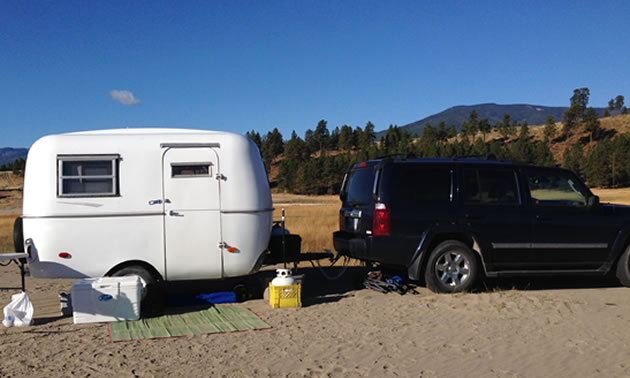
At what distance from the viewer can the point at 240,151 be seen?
26.5ft

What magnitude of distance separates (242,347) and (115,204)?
2.99 meters

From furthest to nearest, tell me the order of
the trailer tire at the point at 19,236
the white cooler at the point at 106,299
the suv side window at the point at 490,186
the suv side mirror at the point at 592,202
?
1. the suv side mirror at the point at 592,202
2. the suv side window at the point at 490,186
3. the trailer tire at the point at 19,236
4. the white cooler at the point at 106,299

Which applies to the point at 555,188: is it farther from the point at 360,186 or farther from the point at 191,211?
the point at 191,211

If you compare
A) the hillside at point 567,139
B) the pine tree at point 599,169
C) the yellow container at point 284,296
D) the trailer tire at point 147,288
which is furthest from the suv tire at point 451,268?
the hillside at point 567,139

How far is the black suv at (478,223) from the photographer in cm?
850

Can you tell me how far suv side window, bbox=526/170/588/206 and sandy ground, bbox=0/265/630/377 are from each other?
1518 mm

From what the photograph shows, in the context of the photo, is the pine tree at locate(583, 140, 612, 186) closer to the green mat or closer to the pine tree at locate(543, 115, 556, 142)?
the pine tree at locate(543, 115, 556, 142)

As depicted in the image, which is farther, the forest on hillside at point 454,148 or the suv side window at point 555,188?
the forest on hillside at point 454,148

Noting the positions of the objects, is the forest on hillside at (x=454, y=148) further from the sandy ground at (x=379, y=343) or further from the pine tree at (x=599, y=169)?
the sandy ground at (x=379, y=343)

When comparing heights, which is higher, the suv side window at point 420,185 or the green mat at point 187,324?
the suv side window at point 420,185

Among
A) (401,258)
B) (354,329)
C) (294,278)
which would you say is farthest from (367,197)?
(354,329)

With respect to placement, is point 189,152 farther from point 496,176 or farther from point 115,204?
point 496,176

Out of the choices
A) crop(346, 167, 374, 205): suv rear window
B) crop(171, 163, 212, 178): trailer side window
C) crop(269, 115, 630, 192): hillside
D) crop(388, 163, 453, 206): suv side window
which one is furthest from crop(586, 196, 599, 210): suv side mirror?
crop(269, 115, 630, 192): hillside

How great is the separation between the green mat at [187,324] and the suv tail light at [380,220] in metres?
2.25
